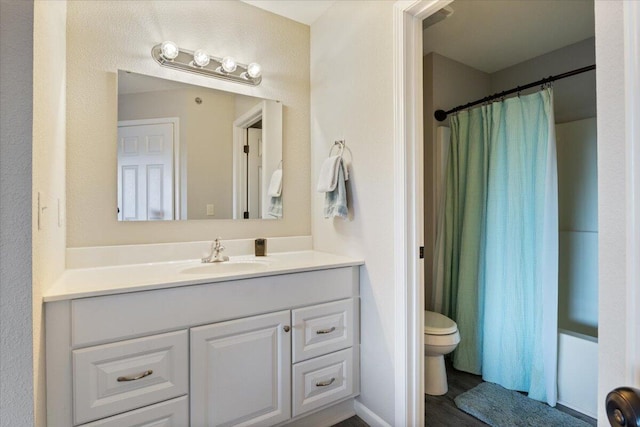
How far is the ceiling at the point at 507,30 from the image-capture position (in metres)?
1.95

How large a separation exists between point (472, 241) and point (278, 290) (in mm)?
1541

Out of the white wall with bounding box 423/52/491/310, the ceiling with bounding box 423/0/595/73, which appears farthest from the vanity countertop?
the ceiling with bounding box 423/0/595/73

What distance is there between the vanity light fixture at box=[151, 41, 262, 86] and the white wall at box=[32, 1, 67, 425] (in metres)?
0.43

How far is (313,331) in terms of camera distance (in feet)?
5.11

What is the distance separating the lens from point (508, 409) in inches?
69.1

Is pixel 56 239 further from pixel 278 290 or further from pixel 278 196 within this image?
pixel 278 196

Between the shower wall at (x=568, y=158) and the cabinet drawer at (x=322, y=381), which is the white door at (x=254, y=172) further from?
the shower wall at (x=568, y=158)

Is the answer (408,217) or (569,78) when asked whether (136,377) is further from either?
(569,78)

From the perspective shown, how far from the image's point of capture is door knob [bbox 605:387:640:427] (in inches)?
16.8

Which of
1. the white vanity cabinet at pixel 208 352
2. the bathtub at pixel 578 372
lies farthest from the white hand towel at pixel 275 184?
the bathtub at pixel 578 372

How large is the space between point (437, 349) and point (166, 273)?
159 centimetres

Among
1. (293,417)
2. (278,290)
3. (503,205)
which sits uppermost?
(503,205)

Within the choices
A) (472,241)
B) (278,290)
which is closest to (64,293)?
(278,290)

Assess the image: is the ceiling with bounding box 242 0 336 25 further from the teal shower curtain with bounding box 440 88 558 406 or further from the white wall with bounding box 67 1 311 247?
the teal shower curtain with bounding box 440 88 558 406
